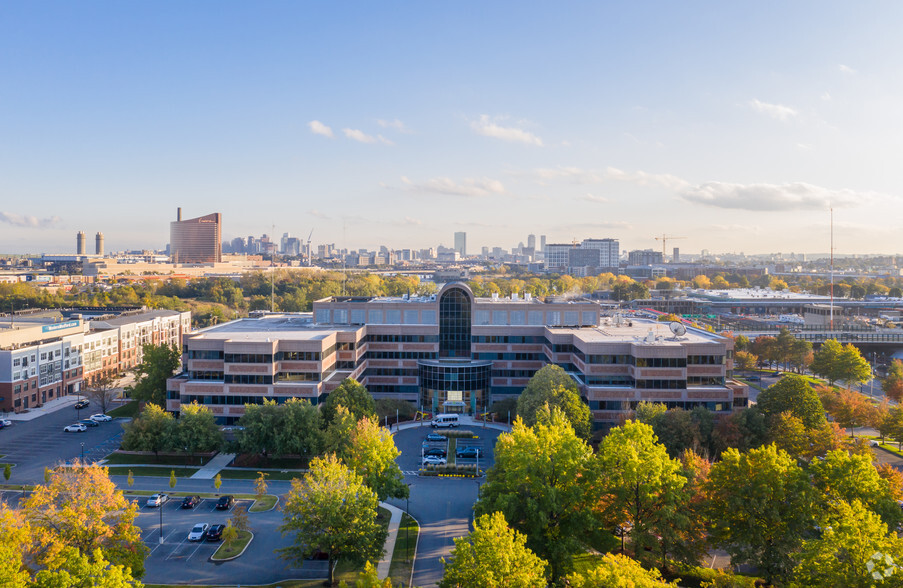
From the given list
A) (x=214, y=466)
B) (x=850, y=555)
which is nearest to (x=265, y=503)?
(x=214, y=466)

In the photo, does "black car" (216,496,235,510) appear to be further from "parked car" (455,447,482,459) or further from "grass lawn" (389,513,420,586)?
"parked car" (455,447,482,459)

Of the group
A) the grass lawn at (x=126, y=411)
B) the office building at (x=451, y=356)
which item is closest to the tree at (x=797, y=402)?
the office building at (x=451, y=356)

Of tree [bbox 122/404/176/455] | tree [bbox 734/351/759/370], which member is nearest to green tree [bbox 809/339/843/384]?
tree [bbox 734/351/759/370]

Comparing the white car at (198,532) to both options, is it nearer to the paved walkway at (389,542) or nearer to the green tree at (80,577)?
the paved walkway at (389,542)

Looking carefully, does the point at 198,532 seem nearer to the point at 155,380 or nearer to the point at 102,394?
the point at 155,380

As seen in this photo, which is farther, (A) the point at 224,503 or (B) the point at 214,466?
(B) the point at 214,466

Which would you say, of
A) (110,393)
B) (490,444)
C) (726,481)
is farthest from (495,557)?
(110,393)
